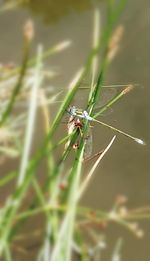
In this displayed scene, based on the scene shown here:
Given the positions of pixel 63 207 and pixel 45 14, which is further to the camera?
pixel 45 14

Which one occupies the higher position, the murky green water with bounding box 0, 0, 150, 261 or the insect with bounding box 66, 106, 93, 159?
the murky green water with bounding box 0, 0, 150, 261

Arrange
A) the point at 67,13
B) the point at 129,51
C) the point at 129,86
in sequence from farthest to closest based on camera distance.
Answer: the point at 67,13
the point at 129,51
the point at 129,86

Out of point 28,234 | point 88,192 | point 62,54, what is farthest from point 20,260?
point 62,54

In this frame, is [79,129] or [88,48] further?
[88,48]

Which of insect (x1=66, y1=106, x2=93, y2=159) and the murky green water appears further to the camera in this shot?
the murky green water

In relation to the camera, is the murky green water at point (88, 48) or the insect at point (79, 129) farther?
the murky green water at point (88, 48)

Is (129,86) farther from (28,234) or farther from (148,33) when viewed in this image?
(148,33)

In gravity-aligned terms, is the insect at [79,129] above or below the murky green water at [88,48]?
below

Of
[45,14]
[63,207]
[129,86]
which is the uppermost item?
[45,14]

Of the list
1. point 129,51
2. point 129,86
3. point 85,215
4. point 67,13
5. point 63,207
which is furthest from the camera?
point 67,13

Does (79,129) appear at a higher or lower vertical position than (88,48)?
lower

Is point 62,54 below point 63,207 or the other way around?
the other way around
